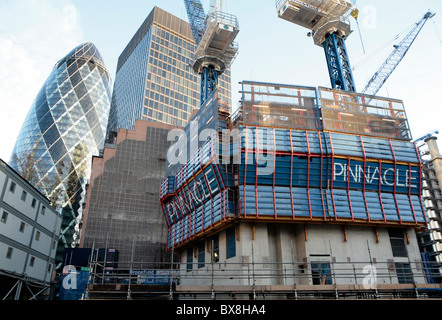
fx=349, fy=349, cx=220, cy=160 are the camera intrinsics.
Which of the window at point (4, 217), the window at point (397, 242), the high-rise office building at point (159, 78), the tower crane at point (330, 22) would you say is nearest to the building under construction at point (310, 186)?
the window at point (397, 242)

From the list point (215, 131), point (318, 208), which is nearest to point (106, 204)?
point (215, 131)

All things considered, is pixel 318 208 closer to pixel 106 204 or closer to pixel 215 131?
pixel 215 131

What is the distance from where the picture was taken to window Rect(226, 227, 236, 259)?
137 feet

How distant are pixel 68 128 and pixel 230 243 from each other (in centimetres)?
14159

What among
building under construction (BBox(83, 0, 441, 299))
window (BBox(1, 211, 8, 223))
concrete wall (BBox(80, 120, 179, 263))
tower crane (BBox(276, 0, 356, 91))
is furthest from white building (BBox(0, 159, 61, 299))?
tower crane (BBox(276, 0, 356, 91))

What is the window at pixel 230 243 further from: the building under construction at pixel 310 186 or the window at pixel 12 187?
the window at pixel 12 187

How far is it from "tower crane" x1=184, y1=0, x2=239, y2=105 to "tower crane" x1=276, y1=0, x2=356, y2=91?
1020 centimetres

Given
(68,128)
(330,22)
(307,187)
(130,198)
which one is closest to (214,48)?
(330,22)

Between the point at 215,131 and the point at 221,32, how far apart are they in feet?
98.3

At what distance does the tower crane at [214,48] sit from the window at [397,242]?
127ft

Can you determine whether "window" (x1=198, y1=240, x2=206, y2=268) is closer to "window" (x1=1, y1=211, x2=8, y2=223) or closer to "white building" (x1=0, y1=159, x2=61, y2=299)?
"white building" (x1=0, y1=159, x2=61, y2=299)

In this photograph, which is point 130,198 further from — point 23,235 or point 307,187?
point 307,187

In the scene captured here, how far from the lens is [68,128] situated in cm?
16212

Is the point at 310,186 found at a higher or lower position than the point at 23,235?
higher
